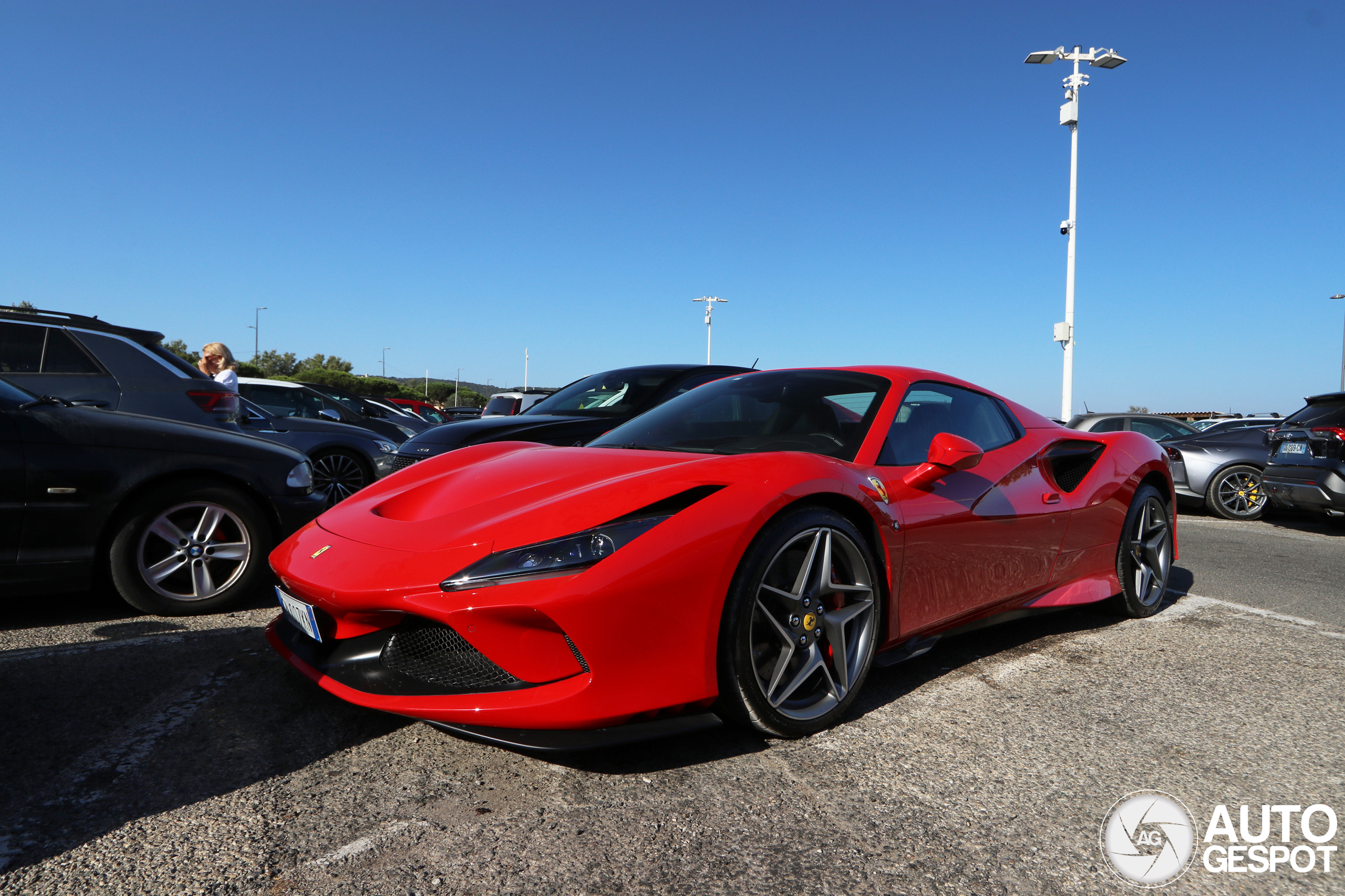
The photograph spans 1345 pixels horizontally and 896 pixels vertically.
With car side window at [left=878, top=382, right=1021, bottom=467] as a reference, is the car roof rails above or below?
above

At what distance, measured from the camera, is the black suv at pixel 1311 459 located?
24.6 feet

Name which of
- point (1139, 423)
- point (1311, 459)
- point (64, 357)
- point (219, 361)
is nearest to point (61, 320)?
point (64, 357)

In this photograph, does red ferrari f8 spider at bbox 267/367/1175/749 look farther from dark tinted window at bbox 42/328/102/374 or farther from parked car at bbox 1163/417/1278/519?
parked car at bbox 1163/417/1278/519

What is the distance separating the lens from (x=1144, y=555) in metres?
4.27

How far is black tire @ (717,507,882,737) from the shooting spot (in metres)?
2.34

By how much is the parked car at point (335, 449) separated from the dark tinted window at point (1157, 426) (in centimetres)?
958

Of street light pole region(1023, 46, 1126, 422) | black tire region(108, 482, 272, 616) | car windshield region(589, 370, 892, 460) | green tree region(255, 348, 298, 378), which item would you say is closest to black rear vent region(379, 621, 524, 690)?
car windshield region(589, 370, 892, 460)

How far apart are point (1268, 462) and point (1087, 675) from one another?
21.6 ft

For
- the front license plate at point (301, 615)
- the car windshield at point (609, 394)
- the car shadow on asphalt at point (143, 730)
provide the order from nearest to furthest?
the car shadow on asphalt at point (143, 730) → the front license plate at point (301, 615) → the car windshield at point (609, 394)

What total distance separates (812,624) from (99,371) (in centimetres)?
498

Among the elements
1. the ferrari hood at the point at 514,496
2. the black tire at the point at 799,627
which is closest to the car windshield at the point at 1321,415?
the black tire at the point at 799,627

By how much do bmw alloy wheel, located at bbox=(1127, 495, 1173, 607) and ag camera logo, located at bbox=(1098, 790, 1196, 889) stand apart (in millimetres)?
2198

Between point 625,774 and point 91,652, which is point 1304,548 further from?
point 91,652

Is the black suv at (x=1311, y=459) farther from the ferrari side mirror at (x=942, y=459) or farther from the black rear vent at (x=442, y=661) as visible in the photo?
the black rear vent at (x=442, y=661)
